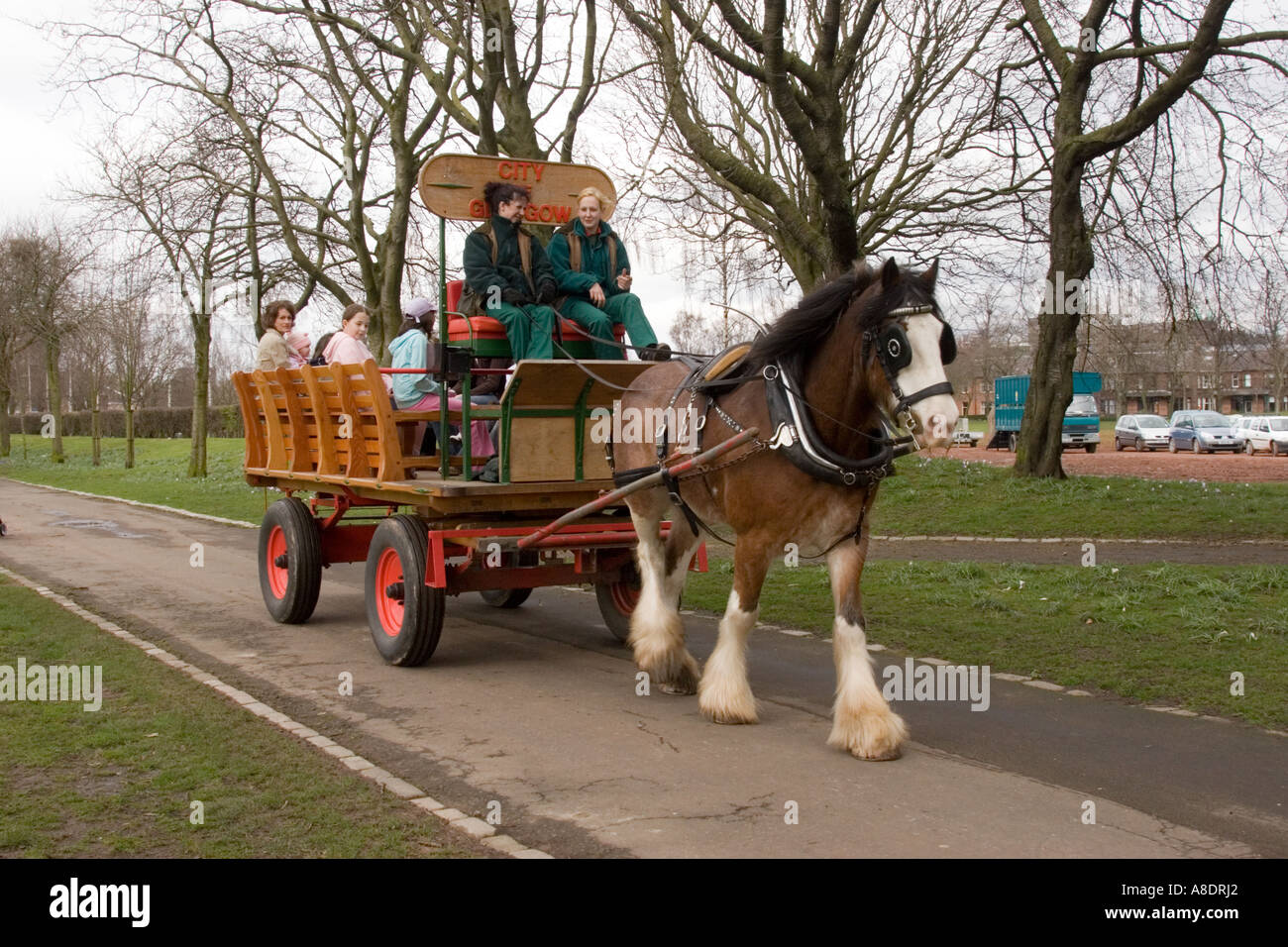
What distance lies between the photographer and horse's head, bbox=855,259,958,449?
17.5 ft

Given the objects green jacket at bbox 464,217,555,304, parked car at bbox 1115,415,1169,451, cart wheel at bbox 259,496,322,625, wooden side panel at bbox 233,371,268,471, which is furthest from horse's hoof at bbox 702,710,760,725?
parked car at bbox 1115,415,1169,451

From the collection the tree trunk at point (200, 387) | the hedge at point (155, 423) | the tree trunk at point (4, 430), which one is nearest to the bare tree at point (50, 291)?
the tree trunk at point (4, 430)

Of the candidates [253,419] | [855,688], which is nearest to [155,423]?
[253,419]

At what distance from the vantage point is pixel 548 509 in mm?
8188

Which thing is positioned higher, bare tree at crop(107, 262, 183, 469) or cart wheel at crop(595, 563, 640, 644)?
bare tree at crop(107, 262, 183, 469)

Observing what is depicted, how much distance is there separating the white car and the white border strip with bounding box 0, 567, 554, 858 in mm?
38479

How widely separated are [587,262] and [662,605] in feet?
8.62

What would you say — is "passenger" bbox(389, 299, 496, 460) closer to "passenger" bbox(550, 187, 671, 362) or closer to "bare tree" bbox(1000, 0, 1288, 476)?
"passenger" bbox(550, 187, 671, 362)

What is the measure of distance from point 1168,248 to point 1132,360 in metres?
4.25

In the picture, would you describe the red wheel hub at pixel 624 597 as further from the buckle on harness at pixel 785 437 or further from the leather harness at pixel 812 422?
the buckle on harness at pixel 785 437

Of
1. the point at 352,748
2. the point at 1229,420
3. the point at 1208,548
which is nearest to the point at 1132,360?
the point at 1208,548

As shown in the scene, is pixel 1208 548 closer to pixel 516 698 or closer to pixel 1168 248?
pixel 1168 248

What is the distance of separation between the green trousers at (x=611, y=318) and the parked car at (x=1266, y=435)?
3636 cm
